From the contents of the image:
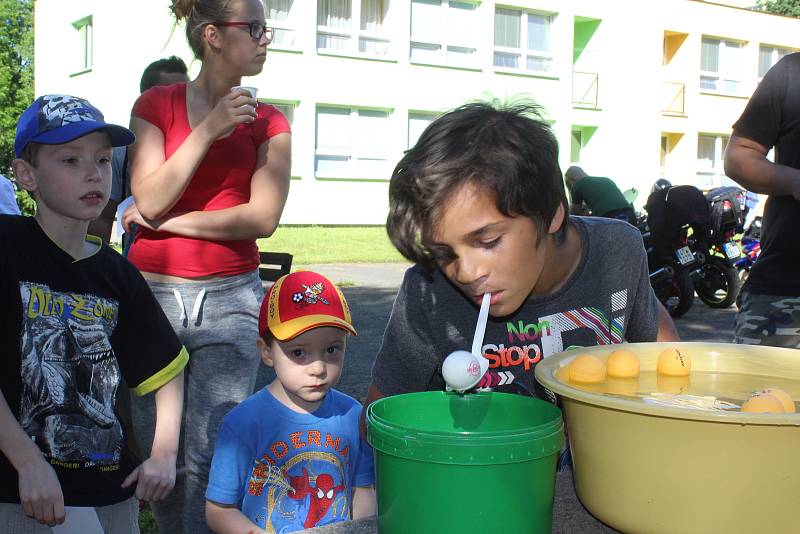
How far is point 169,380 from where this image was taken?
2051mm

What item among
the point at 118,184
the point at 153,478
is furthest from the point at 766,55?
the point at 153,478

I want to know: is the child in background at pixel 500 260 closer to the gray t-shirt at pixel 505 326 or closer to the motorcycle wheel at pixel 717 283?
the gray t-shirt at pixel 505 326

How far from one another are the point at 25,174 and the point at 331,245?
1169 cm

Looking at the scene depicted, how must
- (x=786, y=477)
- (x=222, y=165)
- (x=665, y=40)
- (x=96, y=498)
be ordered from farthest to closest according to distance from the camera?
1. (x=665, y=40)
2. (x=222, y=165)
3. (x=96, y=498)
4. (x=786, y=477)

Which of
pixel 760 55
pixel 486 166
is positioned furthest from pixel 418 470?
pixel 760 55

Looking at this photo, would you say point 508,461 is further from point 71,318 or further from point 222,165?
point 222,165

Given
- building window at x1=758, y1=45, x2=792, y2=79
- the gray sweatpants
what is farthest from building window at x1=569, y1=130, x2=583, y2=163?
the gray sweatpants

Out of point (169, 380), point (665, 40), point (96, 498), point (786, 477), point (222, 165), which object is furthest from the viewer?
point (665, 40)

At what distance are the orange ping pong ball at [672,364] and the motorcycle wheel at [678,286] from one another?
6329 mm

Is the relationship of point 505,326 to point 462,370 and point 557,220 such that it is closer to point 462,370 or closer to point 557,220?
point 557,220

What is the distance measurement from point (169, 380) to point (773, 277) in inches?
70.8

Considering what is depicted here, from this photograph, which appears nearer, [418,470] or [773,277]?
[418,470]

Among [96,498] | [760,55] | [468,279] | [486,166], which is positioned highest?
[760,55]

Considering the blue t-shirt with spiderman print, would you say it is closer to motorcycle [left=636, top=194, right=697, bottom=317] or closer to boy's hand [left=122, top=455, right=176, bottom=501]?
boy's hand [left=122, top=455, right=176, bottom=501]
